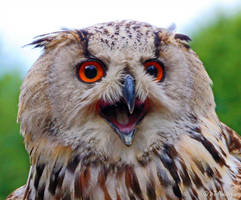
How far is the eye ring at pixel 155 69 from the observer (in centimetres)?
227

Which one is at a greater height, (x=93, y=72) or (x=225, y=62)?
(x=93, y=72)

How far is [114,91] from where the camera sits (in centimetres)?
219

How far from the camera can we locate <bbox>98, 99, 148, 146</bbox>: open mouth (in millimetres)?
2223

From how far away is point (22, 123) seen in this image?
2.48 meters

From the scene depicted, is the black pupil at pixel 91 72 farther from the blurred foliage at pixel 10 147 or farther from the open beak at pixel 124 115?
the blurred foliage at pixel 10 147

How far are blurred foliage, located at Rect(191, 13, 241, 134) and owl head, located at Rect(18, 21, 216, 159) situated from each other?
8.99 feet

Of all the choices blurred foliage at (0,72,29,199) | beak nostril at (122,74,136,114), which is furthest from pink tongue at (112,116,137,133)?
blurred foliage at (0,72,29,199)

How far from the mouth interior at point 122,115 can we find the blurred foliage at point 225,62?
2.89 meters

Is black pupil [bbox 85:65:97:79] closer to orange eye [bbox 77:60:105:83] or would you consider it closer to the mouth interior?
orange eye [bbox 77:60:105:83]

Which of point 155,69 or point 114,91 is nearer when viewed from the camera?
point 114,91

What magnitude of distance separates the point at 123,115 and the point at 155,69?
0.80 feet

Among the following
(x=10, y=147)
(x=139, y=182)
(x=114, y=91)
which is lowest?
(x=10, y=147)

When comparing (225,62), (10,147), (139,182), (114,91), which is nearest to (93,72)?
(114,91)

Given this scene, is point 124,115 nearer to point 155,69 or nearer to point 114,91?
point 114,91
